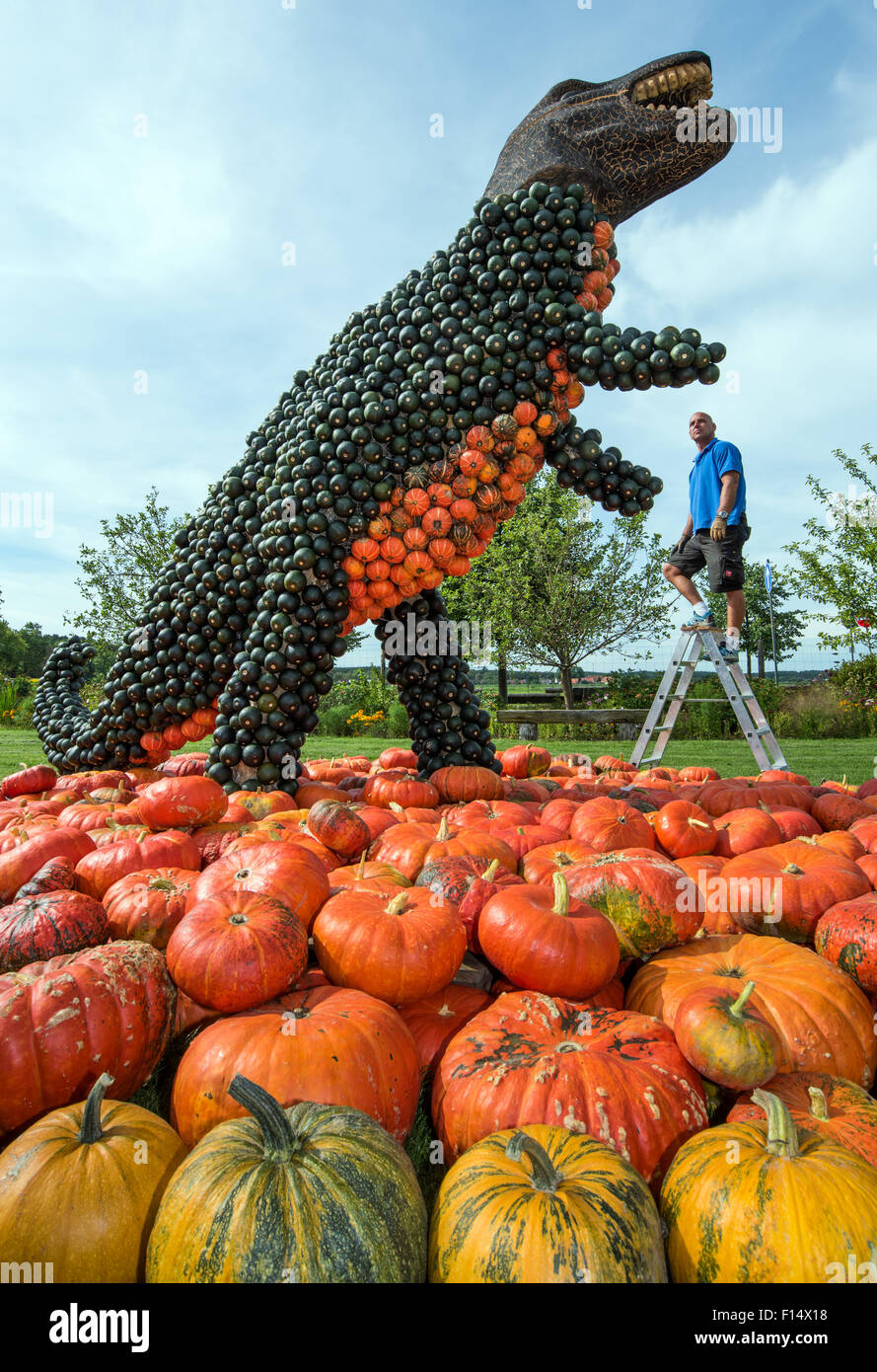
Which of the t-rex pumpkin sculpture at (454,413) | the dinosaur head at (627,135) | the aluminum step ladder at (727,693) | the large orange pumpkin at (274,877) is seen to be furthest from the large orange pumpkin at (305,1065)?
the dinosaur head at (627,135)

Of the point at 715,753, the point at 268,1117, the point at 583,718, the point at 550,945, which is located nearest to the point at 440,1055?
the point at 550,945

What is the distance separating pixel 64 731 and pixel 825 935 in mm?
5681

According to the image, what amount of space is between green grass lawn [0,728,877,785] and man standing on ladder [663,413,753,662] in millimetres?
2057

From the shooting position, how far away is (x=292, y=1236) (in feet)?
4.14

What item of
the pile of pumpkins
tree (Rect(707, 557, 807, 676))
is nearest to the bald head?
the pile of pumpkins

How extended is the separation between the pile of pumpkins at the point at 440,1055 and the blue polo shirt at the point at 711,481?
10.6 ft

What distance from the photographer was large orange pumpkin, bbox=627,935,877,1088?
6.61 ft

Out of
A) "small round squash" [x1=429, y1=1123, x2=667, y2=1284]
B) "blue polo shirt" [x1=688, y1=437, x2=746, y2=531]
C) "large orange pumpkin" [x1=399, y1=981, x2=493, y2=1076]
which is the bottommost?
"large orange pumpkin" [x1=399, y1=981, x2=493, y2=1076]

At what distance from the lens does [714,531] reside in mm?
5555

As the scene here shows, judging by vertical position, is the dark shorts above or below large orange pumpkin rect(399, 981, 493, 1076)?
above

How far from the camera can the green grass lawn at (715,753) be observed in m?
7.81

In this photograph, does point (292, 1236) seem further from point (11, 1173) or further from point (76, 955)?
point (76, 955)

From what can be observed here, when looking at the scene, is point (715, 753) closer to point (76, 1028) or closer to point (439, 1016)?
point (439, 1016)

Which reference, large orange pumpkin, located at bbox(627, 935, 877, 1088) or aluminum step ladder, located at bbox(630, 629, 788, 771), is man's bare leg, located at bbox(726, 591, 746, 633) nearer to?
aluminum step ladder, located at bbox(630, 629, 788, 771)
